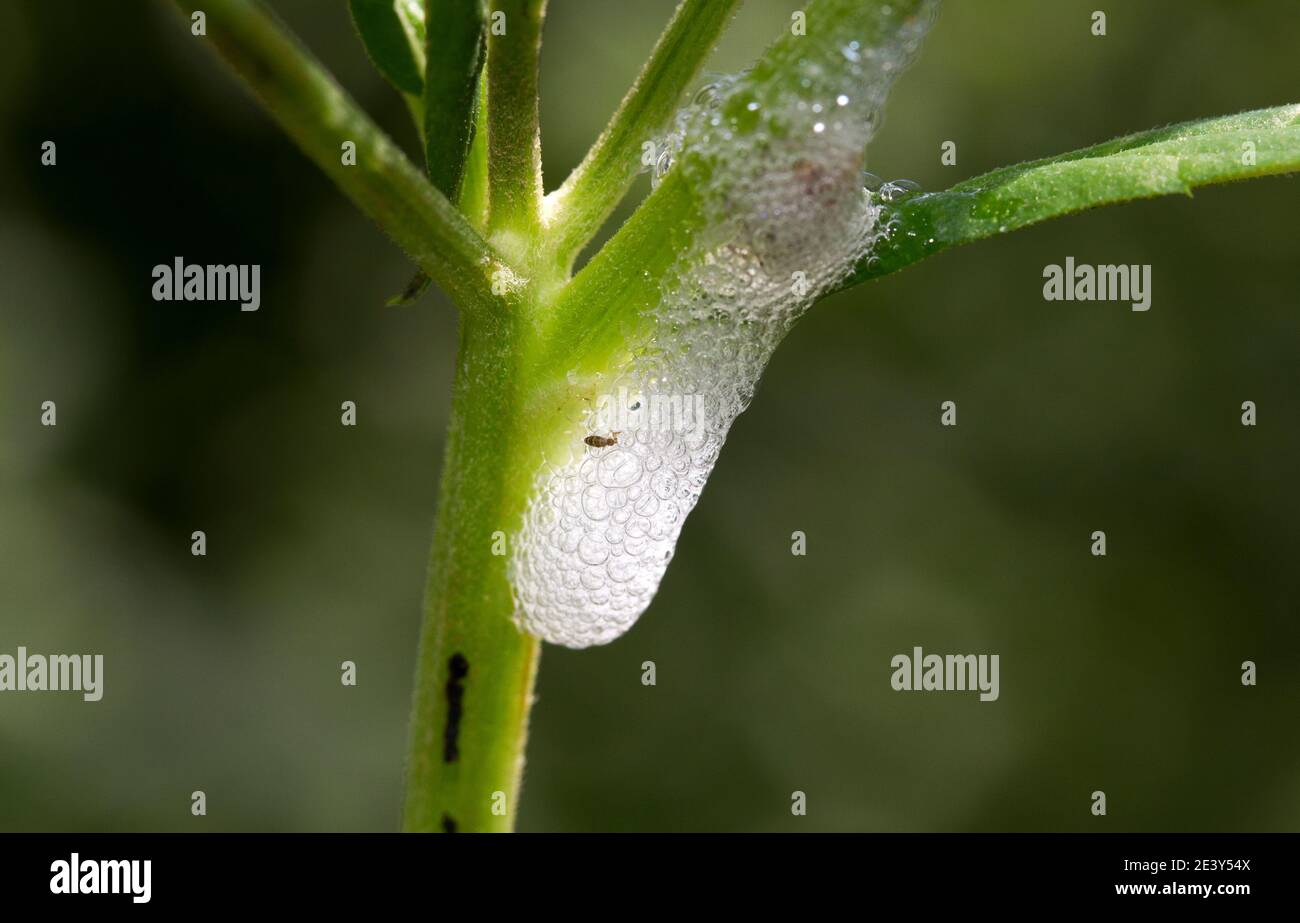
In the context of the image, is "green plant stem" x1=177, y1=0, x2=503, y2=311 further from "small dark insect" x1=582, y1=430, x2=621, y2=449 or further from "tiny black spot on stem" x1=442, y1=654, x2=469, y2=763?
"tiny black spot on stem" x1=442, y1=654, x2=469, y2=763

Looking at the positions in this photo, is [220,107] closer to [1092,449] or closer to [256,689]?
[256,689]

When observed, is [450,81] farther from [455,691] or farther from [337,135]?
A: [455,691]

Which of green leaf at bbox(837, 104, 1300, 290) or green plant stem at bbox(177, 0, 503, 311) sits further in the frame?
green leaf at bbox(837, 104, 1300, 290)

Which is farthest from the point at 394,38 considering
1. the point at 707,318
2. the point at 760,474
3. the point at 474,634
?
the point at 760,474

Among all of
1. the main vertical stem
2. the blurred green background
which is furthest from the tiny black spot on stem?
the blurred green background

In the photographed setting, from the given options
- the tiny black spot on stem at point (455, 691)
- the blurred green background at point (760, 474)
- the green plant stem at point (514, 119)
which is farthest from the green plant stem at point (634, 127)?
the blurred green background at point (760, 474)
